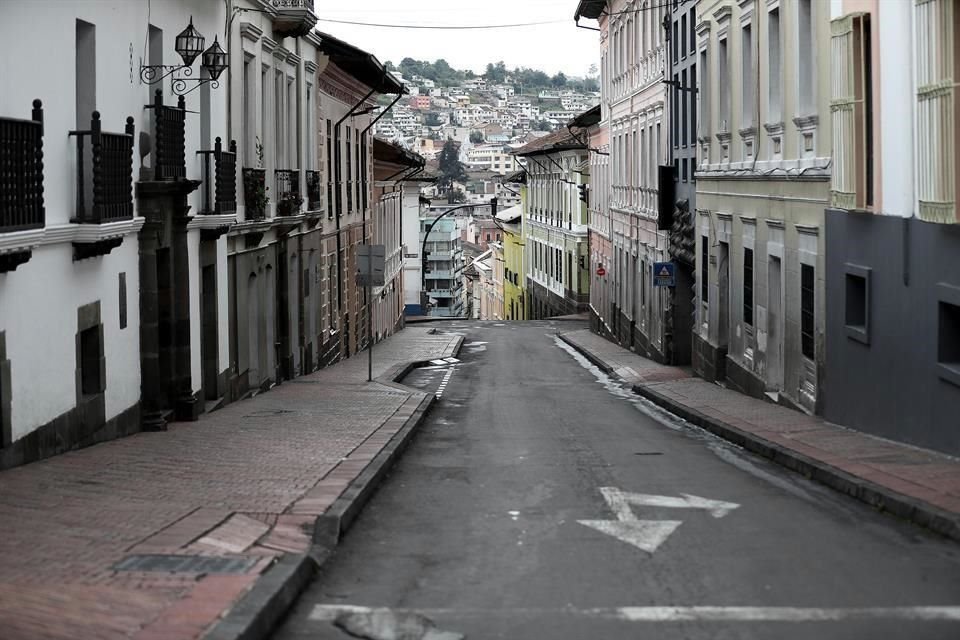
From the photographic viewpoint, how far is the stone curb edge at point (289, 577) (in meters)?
7.18

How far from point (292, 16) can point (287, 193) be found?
122 inches

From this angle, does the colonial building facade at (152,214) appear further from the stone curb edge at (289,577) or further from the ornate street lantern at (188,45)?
the stone curb edge at (289,577)

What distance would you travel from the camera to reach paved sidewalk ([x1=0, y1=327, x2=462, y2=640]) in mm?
7336

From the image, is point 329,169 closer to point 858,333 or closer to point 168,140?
point 168,140

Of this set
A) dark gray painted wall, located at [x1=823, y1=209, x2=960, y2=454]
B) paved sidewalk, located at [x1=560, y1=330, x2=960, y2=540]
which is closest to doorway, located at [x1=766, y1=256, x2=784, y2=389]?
paved sidewalk, located at [x1=560, y1=330, x2=960, y2=540]

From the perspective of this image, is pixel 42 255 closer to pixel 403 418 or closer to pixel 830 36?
pixel 403 418

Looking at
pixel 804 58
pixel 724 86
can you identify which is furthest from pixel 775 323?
pixel 724 86

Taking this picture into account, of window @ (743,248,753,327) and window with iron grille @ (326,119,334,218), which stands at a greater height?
window with iron grille @ (326,119,334,218)

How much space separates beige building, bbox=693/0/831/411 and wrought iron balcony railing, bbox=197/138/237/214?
7.78 meters

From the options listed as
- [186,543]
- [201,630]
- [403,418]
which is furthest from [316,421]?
[201,630]

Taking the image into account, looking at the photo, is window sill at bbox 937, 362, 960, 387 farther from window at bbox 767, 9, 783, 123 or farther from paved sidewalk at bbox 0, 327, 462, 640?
window at bbox 767, 9, 783, 123

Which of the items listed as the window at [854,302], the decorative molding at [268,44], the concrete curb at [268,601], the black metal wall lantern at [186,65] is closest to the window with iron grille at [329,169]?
the decorative molding at [268,44]

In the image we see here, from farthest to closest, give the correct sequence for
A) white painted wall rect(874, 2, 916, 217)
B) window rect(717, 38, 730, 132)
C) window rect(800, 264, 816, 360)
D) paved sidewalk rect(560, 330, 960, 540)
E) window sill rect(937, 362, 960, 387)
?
window rect(717, 38, 730, 132), window rect(800, 264, 816, 360), white painted wall rect(874, 2, 916, 217), window sill rect(937, 362, 960, 387), paved sidewalk rect(560, 330, 960, 540)

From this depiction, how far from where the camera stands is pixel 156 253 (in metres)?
17.5
